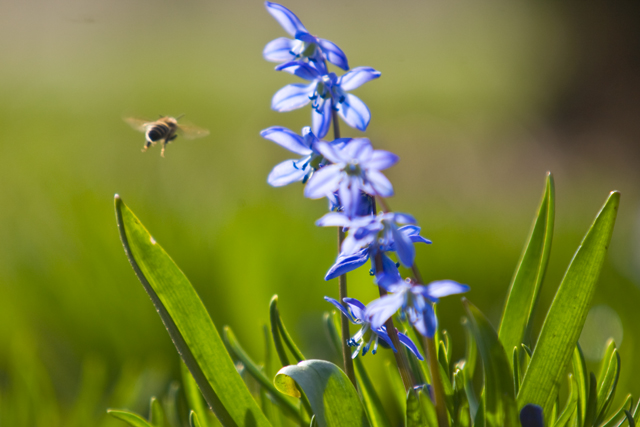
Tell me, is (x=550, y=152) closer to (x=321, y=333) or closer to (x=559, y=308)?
(x=321, y=333)

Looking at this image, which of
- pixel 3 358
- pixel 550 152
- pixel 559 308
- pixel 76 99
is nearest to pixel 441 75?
pixel 550 152

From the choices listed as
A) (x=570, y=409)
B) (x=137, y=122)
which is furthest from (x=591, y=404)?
(x=137, y=122)

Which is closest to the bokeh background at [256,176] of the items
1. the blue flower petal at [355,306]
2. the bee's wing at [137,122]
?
the bee's wing at [137,122]

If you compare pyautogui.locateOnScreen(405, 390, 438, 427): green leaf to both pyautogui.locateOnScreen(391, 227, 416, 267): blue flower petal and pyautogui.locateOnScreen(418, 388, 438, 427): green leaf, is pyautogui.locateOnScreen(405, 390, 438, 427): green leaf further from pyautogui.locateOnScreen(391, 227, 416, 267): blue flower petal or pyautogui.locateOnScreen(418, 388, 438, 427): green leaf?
pyautogui.locateOnScreen(391, 227, 416, 267): blue flower petal

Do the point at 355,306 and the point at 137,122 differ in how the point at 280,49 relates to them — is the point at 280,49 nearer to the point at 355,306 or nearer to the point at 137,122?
the point at 355,306

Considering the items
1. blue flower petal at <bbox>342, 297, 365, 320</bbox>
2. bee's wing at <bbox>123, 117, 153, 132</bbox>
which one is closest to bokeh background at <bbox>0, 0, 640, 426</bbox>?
bee's wing at <bbox>123, 117, 153, 132</bbox>

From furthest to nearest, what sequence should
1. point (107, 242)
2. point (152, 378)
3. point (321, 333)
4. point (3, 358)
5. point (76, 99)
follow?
point (76, 99) → point (107, 242) → point (3, 358) → point (321, 333) → point (152, 378)
